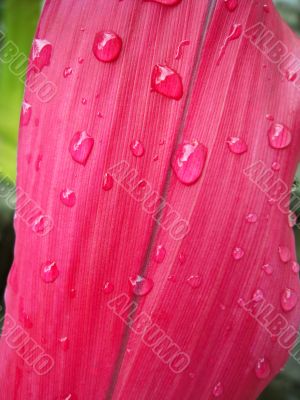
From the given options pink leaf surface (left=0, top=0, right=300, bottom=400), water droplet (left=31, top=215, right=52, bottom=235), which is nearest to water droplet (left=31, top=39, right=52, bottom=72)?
pink leaf surface (left=0, top=0, right=300, bottom=400)

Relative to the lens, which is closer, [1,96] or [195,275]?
[195,275]

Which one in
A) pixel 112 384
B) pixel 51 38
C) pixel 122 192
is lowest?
pixel 112 384

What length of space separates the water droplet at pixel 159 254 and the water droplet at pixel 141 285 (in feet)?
0.05

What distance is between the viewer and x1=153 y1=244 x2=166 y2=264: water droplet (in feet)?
1.24

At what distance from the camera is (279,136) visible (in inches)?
14.6

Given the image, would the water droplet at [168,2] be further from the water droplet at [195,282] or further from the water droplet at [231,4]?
the water droplet at [195,282]

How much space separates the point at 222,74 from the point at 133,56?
6cm

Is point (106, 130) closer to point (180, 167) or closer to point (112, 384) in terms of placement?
point (180, 167)

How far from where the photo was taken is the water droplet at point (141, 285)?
1.26ft

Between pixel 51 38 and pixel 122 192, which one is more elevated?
pixel 51 38

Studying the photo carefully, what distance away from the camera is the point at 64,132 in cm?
37

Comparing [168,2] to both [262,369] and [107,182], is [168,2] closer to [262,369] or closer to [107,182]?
[107,182]

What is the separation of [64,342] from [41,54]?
217mm

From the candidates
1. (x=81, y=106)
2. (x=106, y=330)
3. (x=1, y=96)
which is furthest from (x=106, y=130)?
(x=1, y=96)
